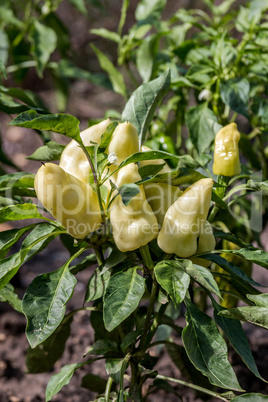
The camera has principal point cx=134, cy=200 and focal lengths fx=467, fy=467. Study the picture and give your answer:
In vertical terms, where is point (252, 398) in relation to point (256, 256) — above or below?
below

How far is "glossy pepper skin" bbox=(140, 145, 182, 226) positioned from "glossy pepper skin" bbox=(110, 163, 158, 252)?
0.04 m

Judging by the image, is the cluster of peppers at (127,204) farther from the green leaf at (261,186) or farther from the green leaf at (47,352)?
the green leaf at (47,352)

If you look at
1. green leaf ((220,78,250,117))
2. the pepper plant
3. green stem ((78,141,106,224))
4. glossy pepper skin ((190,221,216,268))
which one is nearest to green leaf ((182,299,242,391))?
the pepper plant

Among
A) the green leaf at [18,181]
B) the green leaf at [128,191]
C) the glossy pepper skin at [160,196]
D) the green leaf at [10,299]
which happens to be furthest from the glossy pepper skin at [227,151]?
the green leaf at [10,299]

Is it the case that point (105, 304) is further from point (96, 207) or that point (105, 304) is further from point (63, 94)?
point (63, 94)

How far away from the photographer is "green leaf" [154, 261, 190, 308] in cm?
68

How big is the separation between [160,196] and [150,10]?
947mm

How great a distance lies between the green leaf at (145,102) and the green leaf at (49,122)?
20 cm

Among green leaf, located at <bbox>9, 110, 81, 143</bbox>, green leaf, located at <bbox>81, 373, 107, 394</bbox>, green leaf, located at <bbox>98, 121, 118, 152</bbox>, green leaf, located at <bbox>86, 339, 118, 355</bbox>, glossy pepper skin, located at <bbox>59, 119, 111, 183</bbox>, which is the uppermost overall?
green leaf, located at <bbox>9, 110, 81, 143</bbox>

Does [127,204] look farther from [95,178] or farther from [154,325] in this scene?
[154,325]

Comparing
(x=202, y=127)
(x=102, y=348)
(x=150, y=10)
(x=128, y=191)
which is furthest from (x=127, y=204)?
(x=150, y=10)

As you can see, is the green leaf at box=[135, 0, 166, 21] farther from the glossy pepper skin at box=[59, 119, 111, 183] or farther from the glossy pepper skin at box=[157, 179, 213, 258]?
the glossy pepper skin at box=[157, 179, 213, 258]

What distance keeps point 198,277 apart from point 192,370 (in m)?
0.48

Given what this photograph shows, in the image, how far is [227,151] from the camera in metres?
0.84
